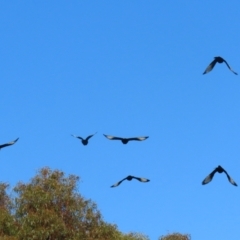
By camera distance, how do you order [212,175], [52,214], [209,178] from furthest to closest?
1. [52,214]
2. [212,175]
3. [209,178]

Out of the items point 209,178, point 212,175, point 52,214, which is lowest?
point 209,178

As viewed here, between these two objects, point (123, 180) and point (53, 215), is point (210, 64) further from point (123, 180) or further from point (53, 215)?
point (53, 215)

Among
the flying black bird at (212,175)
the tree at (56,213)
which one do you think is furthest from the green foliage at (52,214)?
the flying black bird at (212,175)

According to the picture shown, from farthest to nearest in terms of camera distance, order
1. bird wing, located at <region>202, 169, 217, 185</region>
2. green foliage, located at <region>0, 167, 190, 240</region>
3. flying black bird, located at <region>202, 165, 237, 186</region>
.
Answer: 1. green foliage, located at <region>0, 167, 190, 240</region>
2. bird wing, located at <region>202, 169, 217, 185</region>
3. flying black bird, located at <region>202, 165, 237, 186</region>

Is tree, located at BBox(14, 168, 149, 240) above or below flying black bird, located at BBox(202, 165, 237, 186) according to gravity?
above

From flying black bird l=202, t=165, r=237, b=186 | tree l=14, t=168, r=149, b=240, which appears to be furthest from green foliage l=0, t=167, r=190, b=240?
flying black bird l=202, t=165, r=237, b=186

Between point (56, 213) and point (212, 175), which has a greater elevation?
point (56, 213)

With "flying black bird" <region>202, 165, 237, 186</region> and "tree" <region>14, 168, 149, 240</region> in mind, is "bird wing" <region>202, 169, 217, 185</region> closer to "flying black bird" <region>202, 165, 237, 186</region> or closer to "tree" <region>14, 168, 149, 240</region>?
"flying black bird" <region>202, 165, 237, 186</region>

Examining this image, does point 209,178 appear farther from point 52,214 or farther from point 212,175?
point 52,214

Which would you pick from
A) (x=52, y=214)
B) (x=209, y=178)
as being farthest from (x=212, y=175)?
(x=52, y=214)

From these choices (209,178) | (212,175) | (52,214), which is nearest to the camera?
(209,178)

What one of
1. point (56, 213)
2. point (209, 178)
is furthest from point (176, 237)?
point (209, 178)

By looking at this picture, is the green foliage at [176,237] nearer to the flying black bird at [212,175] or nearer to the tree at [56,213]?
the tree at [56,213]

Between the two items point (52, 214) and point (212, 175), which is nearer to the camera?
point (212, 175)
